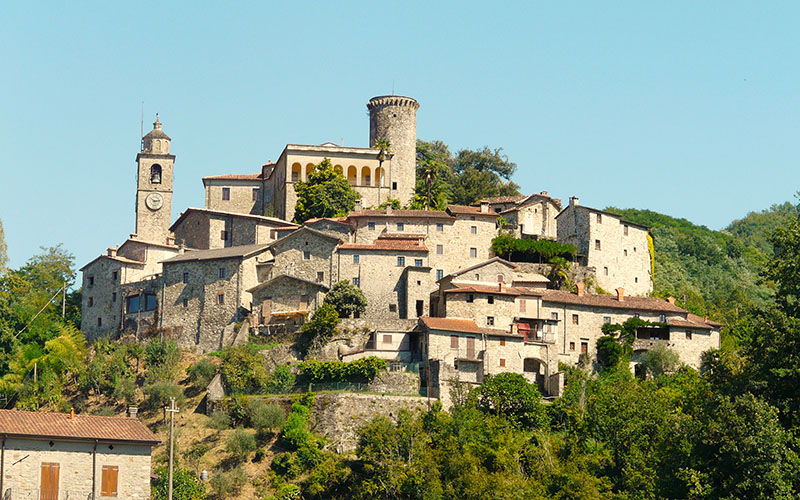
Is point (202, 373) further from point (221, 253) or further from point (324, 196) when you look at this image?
point (324, 196)

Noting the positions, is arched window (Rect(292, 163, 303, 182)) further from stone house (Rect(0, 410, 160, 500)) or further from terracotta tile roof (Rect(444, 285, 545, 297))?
stone house (Rect(0, 410, 160, 500))

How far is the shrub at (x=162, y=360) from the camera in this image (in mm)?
70562

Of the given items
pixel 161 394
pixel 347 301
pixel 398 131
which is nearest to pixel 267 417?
pixel 161 394

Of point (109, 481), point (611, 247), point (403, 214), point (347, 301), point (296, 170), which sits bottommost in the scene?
point (109, 481)

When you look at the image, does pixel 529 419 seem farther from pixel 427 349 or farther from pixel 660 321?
pixel 660 321

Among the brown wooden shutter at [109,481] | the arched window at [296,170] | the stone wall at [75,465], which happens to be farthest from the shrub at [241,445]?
the arched window at [296,170]

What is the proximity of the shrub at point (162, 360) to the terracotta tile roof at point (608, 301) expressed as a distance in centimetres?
2287

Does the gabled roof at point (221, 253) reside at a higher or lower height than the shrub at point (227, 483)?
higher

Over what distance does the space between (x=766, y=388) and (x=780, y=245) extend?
242 inches

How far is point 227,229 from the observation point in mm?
85438

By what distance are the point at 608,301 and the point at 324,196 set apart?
73.3 ft

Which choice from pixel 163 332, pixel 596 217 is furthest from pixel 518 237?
pixel 163 332

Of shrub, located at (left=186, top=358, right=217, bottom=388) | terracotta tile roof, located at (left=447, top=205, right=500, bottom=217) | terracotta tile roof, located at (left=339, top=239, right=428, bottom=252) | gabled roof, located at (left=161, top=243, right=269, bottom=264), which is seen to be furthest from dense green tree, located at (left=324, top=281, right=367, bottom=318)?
terracotta tile roof, located at (left=447, top=205, right=500, bottom=217)

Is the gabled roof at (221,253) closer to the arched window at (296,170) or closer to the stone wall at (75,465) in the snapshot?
the arched window at (296,170)
